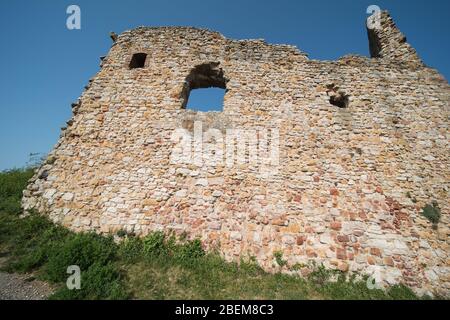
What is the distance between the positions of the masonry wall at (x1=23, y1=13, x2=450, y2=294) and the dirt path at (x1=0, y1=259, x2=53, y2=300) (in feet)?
4.75

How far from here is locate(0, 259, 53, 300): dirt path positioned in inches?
134

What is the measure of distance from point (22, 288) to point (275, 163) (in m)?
5.47

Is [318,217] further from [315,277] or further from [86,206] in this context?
[86,206]

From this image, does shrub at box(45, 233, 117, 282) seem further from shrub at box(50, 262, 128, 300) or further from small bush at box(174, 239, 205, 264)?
small bush at box(174, 239, 205, 264)

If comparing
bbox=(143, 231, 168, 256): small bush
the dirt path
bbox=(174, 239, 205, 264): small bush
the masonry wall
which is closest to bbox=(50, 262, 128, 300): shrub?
the dirt path

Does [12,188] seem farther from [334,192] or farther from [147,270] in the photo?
[334,192]

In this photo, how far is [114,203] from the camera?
5.43 metres

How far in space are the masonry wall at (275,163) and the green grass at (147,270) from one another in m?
0.32

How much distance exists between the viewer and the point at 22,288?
3.58 meters

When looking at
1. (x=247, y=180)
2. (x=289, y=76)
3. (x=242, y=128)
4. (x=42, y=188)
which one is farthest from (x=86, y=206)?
(x=289, y=76)

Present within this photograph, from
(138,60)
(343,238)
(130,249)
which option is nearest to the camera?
(130,249)

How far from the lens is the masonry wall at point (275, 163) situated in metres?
5.07

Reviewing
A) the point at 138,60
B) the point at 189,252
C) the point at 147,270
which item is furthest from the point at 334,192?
the point at 138,60

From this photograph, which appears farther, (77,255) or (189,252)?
(189,252)
